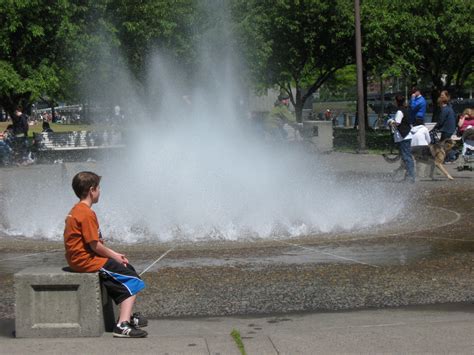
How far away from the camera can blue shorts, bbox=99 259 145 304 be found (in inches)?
234

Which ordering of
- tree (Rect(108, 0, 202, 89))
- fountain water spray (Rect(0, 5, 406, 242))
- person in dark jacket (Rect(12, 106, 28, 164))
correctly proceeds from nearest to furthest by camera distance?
fountain water spray (Rect(0, 5, 406, 242)), person in dark jacket (Rect(12, 106, 28, 164)), tree (Rect(108, 0, 202, 89))

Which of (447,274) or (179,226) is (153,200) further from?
(447,274)

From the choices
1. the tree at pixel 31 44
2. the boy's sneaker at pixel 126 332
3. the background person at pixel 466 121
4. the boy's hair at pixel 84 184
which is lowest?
the boy's sneaker at pixel 126 332

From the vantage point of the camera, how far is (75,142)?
98.9ft

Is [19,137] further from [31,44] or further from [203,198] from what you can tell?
[203,198]

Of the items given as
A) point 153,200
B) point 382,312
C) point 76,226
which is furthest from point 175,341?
point 153,200

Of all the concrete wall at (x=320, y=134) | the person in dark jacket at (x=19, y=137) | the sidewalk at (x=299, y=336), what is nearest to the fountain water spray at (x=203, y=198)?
the sidewalk at (x=299, y=336)

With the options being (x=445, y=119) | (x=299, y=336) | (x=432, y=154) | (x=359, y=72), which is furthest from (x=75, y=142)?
(x=299, y=336)

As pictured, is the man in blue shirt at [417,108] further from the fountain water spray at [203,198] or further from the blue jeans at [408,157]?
the fountain water spray at [203,198]

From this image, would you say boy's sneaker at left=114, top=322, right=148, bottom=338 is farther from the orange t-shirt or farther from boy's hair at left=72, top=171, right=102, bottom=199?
boy's hair at left=72, top=171, right=102, bottom=199

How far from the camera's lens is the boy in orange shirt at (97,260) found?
5.89 meters

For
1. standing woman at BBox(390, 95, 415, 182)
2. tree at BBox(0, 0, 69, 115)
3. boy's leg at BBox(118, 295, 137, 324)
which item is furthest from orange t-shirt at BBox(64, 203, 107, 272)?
tree at BBox(0, 0, 69, 115)

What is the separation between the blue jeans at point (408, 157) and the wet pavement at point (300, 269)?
480 centimetres

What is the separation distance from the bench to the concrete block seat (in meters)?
23.6
